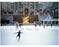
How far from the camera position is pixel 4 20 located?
19.9 feet

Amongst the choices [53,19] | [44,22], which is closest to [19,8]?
[44,22]

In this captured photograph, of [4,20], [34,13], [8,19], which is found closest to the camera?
[4,20]

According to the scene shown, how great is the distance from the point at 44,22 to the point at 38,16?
77cm

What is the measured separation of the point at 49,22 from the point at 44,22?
17.1 inches

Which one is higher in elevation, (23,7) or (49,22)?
(23,7)

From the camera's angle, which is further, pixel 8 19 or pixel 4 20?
pixel 8 19

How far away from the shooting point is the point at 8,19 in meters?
6.50

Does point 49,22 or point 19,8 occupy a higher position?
point 19,8

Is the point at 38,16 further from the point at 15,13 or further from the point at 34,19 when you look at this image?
the point at 15,13

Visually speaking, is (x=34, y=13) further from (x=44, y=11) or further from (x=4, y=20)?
(x=4, y=20)

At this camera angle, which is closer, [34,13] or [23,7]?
[23,7]

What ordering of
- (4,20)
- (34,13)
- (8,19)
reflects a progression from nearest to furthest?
(4,20)
(8,19)
(34,13)

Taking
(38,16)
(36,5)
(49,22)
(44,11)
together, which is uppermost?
(36,5)

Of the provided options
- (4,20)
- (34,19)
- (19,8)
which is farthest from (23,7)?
(4,20)
